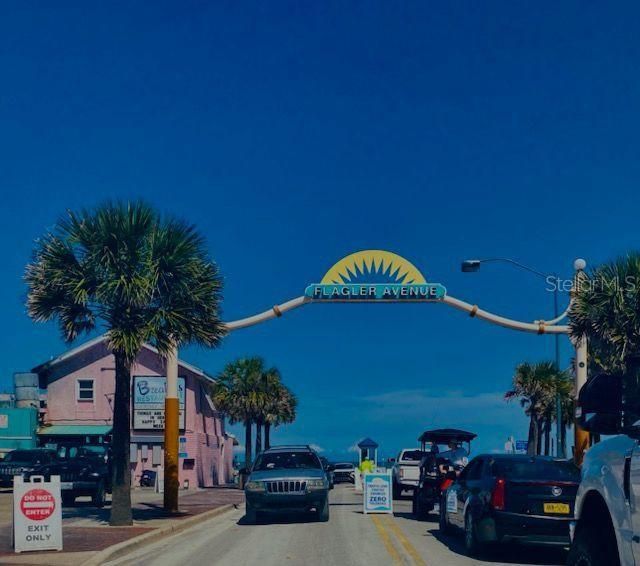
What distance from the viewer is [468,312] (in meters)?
30.2

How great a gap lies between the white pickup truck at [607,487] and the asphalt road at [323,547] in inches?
274

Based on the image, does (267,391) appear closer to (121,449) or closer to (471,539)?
(121,449)

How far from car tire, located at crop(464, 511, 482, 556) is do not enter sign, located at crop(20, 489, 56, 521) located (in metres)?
6.58

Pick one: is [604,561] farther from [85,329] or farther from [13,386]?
[13,386]

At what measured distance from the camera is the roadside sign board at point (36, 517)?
49.5 ft

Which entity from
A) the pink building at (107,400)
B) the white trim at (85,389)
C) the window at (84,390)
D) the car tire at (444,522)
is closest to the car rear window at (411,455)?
the car tire at (444,522)

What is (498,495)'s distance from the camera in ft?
46.1

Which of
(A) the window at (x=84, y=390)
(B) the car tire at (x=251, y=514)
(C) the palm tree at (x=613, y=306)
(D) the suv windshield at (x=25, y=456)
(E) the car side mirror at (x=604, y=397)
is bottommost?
(B) the car tire at (x=251, y=514)

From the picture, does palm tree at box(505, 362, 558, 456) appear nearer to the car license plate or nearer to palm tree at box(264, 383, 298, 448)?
palm tree at box(264, 383, 298, 448)

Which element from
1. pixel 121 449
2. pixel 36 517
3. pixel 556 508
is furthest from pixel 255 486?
pixel 556 508

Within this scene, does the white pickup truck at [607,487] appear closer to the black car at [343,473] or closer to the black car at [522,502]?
the black car at [522,502]

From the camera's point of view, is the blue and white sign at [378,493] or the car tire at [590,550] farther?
the blue and white sign at [378,493]

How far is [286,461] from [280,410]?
3720cm

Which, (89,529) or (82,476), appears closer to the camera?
(89,529)
